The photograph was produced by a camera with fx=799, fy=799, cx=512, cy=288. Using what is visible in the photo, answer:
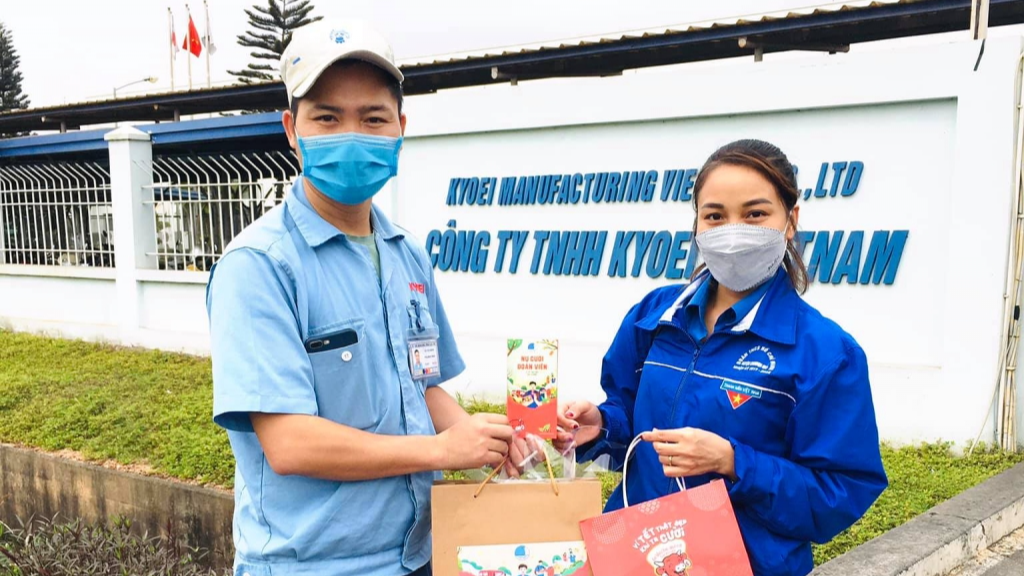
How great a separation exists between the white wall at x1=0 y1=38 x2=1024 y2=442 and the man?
3935 millimetres

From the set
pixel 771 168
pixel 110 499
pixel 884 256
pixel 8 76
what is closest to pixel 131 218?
pixel 110 499

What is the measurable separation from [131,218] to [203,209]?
2.67ft

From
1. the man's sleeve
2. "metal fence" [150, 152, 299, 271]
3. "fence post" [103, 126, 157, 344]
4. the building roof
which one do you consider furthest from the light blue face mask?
"fence post" [103, 126, 157, 344]

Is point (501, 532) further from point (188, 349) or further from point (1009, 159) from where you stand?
point (188, 349)

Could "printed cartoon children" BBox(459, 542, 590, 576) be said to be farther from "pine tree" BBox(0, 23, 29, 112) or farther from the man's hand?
"pine tree" BBox(0, 23, 29, 112)

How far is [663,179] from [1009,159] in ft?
6.62

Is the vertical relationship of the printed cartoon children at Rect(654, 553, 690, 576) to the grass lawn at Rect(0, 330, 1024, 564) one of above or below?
above

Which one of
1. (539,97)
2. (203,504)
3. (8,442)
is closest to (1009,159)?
(539,97)

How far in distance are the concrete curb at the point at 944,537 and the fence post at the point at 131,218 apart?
7.72 meters

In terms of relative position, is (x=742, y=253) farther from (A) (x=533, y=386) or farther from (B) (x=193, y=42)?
(B) (x=193, y=42)

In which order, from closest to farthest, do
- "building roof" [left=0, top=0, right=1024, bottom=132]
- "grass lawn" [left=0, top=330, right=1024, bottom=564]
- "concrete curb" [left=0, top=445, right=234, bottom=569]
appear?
"grass lawn" [left=0, top=330, right=1024, bottom=564]
"concrete curb" [left=0, top=445, right=234, bottom=569]
"building roof" [left=0, top=0, right=1024, bottom=132]

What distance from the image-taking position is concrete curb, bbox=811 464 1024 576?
2.85 meters

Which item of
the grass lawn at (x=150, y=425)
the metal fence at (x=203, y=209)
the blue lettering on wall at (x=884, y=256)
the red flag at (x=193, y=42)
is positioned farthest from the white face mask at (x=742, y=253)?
the red flag at (x=193, y=42)

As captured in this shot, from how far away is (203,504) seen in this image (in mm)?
4230
